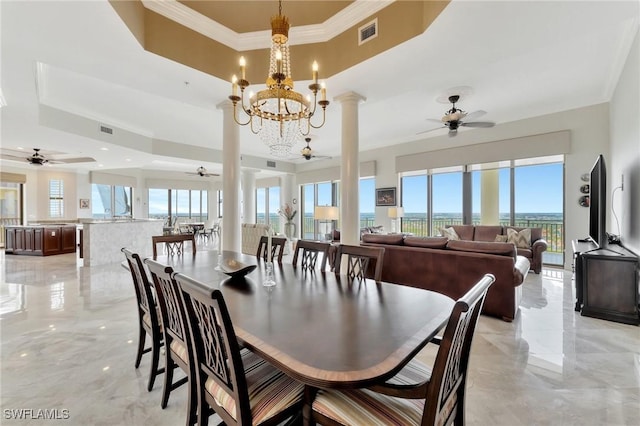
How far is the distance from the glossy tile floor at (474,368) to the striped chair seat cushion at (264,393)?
761mm

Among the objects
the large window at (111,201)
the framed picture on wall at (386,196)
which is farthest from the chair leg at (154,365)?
the large window at (111,201)

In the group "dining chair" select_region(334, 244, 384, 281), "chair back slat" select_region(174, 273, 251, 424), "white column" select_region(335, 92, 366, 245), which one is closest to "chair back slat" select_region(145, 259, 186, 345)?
"chair back slat" select_region(174, 273, 251, 424)

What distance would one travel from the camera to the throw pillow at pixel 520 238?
5.41 metres

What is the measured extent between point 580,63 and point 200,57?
4872 mm

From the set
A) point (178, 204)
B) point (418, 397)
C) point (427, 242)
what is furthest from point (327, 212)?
point (178, 204)

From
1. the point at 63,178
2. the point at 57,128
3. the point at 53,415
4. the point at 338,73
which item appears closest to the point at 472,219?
the point at 338,73

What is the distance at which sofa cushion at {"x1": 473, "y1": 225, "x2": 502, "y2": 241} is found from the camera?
19.6ft

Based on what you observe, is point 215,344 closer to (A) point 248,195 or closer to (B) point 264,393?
(B) point 264,393

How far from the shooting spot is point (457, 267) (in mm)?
3309

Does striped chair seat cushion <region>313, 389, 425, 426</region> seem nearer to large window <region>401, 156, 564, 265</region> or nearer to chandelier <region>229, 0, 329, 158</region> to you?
chandelier <region>229, 0, 329, 158</region>

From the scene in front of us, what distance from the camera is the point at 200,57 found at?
3.09 metres

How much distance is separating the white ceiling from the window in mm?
3826

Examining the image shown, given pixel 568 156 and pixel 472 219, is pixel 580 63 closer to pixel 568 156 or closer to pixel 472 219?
pixel 568 156

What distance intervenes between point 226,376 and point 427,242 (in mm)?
3083
